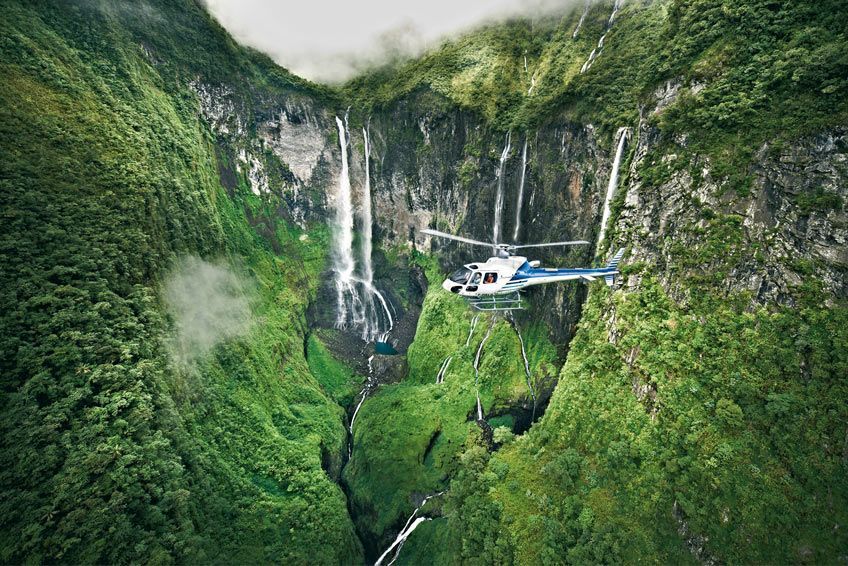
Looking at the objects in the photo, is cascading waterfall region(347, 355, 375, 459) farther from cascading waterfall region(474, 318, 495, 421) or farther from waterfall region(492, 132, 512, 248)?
waterfall region(492, 132, 512, 248)

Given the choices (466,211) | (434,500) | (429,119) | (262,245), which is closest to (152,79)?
(262,245)

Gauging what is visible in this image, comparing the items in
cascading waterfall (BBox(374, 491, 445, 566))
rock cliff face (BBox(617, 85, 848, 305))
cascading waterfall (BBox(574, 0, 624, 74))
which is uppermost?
cascading waterfall (BBox(574, 0, 624, 74))

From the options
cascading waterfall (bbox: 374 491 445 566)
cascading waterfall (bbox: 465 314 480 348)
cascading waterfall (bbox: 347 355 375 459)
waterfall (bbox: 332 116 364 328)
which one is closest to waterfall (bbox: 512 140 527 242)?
cascading waterfall (bbox: 465 314 480 348)

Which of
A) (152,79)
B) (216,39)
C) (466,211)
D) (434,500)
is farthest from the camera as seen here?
(216,39)

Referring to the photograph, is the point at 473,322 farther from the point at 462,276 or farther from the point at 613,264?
the point at 613,264

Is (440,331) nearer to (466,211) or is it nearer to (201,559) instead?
(466,211)

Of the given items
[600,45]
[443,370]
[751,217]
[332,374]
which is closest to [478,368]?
[443,370]
